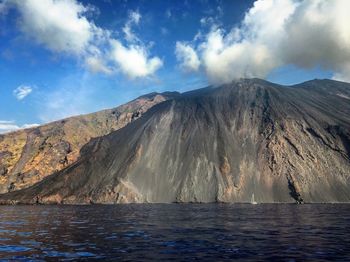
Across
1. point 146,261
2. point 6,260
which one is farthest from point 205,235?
point 6,260

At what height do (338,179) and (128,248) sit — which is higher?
(338,179)

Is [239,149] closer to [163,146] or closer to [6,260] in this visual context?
[163,146]

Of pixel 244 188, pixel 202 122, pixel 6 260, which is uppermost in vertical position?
pixel 202 122

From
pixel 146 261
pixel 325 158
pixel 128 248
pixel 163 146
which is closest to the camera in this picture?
pixel 146 261

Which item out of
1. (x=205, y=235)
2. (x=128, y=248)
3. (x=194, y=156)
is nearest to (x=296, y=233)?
(x=205, y=235)

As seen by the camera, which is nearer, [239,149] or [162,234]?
[162,234]

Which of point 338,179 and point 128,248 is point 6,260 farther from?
point 338,179

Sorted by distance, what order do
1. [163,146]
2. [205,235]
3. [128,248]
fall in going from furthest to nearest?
[163,146], [205,235], [128,248]
